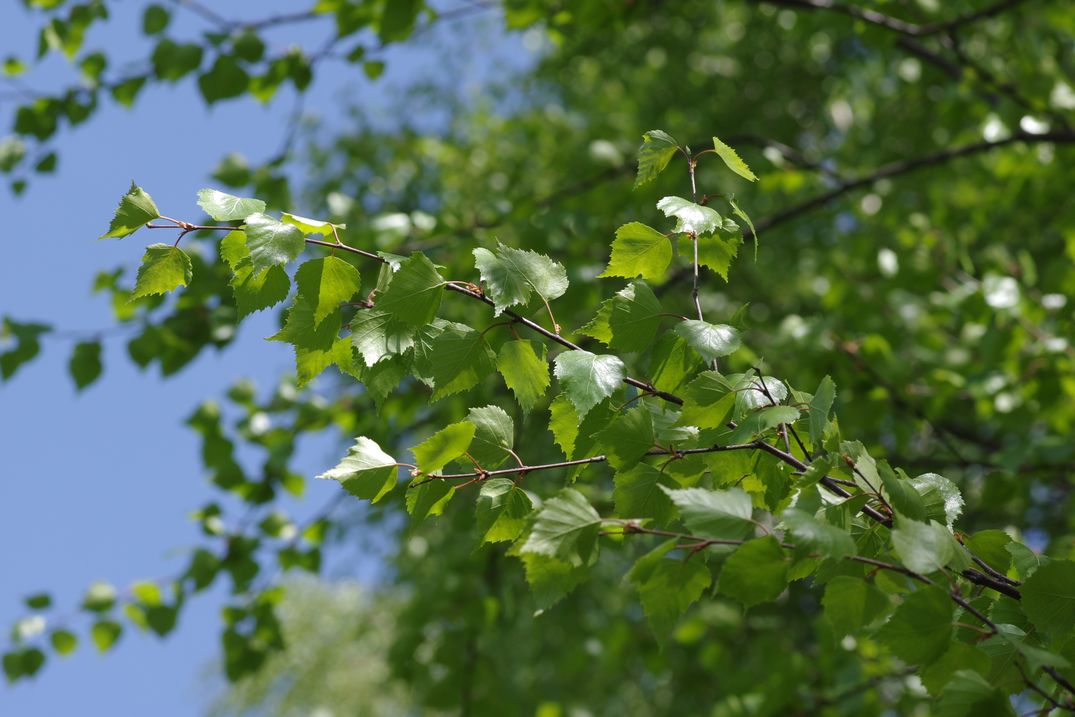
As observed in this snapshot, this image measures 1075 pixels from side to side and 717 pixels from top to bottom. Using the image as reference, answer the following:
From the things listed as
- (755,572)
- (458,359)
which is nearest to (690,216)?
(458,359)

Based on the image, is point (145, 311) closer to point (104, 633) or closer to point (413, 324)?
point (104, 633)

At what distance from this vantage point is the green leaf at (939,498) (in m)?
1.25

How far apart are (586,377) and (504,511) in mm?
215

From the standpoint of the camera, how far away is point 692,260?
137cm

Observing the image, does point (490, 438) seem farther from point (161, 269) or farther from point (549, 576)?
point (161, 269)

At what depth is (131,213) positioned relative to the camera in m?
1.19

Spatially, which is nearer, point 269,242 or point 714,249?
point 269,242

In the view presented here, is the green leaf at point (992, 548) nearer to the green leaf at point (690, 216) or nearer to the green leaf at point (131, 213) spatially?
the green leaf at point (690, 216)

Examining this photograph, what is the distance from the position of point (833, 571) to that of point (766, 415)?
0.19 metres

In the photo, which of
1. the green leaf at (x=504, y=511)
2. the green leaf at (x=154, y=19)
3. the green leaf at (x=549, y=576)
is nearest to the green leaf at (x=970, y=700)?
the green leaf at (x=549, y=576)

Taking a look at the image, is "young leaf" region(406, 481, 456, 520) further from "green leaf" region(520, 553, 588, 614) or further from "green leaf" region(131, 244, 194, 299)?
"green leaf" region(131, 244, 194, 299)

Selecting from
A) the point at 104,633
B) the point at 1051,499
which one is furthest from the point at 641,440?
the point at 1051,499

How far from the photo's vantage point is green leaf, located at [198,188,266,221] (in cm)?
117

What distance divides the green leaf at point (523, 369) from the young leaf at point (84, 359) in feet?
7.07
